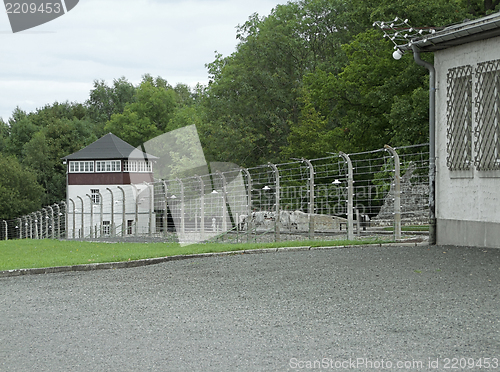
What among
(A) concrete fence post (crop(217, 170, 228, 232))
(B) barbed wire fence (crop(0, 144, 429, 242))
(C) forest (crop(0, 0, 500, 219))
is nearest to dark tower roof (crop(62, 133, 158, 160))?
(C) forest (crop(0, 0, 500, 219))

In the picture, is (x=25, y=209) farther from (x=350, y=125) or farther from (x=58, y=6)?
(x=58, y=6)

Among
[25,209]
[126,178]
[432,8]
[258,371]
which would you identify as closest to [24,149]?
[25,209]

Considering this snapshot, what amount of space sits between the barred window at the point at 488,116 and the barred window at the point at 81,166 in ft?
174

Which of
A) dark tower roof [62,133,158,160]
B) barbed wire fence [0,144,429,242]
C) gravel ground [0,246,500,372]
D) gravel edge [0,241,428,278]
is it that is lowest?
gravel edge [0,241,428,278]

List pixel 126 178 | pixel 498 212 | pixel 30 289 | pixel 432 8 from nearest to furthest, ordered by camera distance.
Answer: pixel 30 289
pixel 498 212
pixel 432 8
pixel 126 178

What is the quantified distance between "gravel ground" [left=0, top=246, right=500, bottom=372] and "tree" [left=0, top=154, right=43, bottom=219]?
63.1 meters

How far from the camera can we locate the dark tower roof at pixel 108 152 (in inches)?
2445

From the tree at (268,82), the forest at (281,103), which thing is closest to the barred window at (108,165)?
the forest at (281,103)

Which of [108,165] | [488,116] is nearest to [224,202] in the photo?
[488,116]

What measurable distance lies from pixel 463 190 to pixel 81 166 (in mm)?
53087

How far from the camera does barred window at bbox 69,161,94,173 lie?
62281 millimetres

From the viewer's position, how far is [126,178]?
6222 cm

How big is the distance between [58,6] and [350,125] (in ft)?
75.2

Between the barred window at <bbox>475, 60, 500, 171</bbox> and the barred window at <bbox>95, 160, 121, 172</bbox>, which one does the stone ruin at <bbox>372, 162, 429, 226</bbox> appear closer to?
the barred window at <bbox>475, 60, 500, 171</bbox>
